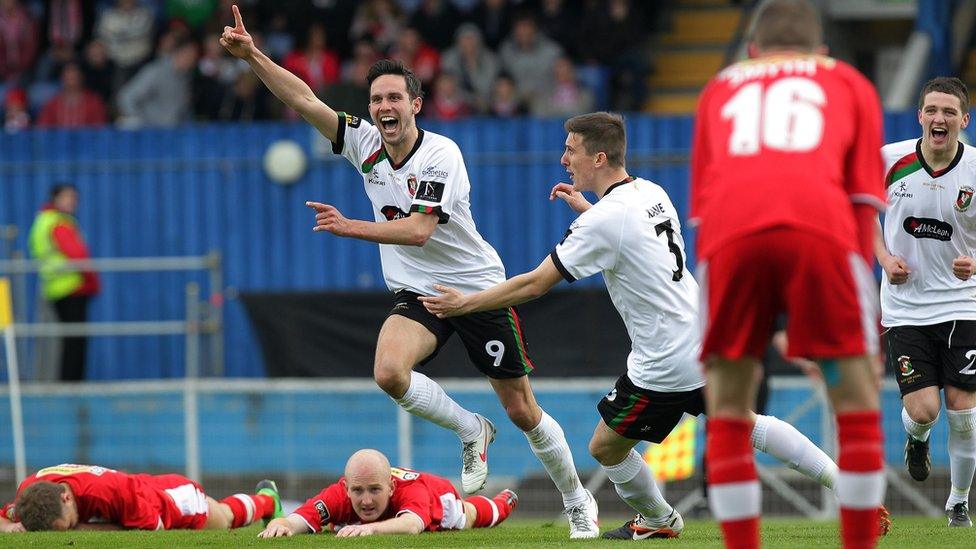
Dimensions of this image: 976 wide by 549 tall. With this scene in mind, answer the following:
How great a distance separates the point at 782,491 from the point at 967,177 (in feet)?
17.7

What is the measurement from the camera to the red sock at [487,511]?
9180mm

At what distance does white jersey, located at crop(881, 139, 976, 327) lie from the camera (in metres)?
8.38

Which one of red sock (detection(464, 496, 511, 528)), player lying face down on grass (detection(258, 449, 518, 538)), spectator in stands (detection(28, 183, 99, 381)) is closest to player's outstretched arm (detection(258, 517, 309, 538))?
player lying face down on grass (detection(258, 449, 518, 538))

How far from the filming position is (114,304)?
17.5 metres

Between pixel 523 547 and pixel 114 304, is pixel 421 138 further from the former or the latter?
pixel 114 304

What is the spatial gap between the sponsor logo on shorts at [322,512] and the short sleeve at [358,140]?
2.01m

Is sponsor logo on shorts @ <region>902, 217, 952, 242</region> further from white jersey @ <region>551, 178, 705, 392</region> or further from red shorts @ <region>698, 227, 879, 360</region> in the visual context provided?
red shorts @ <region>698, 227, 879, 360</region>

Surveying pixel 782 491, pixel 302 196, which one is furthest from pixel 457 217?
pixel 302 196

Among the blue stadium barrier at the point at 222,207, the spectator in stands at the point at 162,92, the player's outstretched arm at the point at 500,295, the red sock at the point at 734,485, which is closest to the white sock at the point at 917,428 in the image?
the player's outstretched arm at the point at 500,295

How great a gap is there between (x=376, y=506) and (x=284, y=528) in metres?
0.56

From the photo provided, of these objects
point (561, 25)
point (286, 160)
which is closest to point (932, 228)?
point (561, 25)

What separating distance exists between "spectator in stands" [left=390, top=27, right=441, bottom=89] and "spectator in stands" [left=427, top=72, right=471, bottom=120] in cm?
29

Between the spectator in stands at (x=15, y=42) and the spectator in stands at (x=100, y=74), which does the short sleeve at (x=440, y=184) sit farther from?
the spectator in stands at (x=15, y=42)

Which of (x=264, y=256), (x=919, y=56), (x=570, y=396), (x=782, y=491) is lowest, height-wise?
(x=782, y=491)
